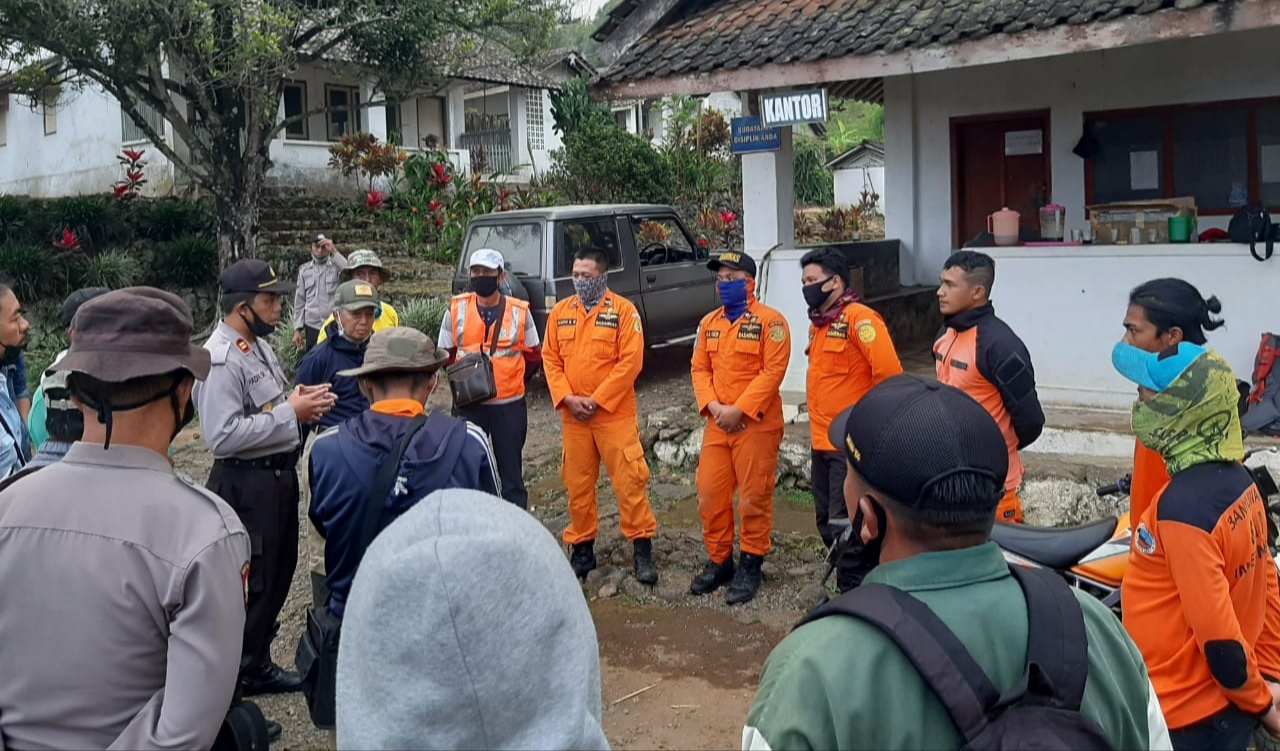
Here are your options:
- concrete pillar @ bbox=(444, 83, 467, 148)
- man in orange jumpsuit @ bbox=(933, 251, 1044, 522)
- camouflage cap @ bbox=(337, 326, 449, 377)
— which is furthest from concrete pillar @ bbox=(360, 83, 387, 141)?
camouflage cap @ bbox=(337, 326, 449, 377)

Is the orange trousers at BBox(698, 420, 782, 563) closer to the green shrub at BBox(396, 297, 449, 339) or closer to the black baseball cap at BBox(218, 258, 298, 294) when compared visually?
the black baseball cap at BBox(218, 258, 298, 294)

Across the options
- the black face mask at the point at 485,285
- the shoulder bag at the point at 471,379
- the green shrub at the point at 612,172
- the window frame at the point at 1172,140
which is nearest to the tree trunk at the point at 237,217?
the green shrub at the point at 612,172

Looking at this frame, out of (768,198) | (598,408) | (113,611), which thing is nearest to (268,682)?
(598,408)

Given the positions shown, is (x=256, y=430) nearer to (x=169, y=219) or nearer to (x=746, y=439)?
(x=746, y=439)

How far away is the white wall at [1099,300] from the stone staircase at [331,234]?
933 cm

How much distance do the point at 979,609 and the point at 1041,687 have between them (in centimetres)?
13

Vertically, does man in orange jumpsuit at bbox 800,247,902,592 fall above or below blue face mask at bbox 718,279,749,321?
below

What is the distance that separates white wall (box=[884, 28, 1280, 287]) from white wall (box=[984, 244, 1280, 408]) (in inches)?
74.8

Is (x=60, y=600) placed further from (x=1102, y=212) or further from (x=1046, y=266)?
(x=1102, y=212)

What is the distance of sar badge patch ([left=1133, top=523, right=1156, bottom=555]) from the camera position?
2.75 meters

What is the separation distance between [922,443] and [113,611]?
1588mm

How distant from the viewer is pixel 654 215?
38.1 feet

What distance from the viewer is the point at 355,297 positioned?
513cm

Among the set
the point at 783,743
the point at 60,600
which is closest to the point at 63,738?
the point at 60,600
